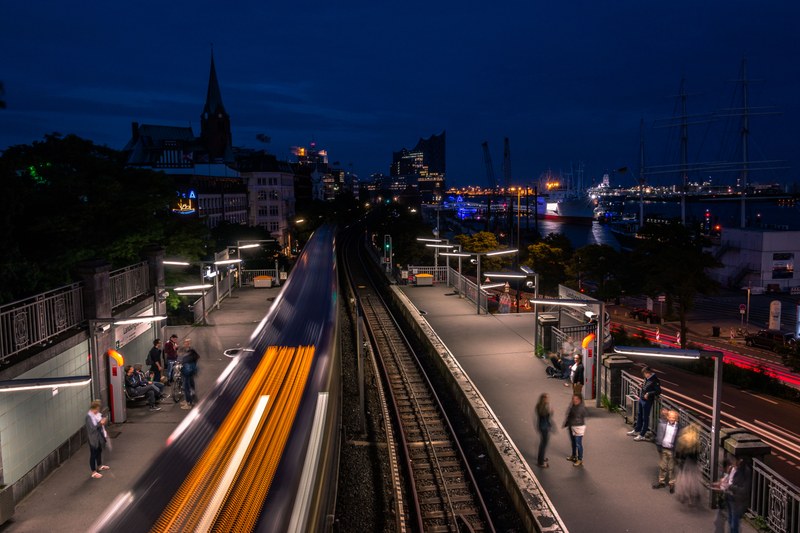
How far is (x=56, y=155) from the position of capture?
2144 centimetres

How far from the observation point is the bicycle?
47.4 feet

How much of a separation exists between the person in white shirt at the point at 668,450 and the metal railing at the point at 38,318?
11490mm

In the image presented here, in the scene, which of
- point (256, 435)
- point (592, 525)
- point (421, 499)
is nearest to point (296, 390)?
point (256, 435)

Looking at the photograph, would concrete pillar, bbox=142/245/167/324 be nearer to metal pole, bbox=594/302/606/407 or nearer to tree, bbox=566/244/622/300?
metal pole, bbox=594/302/606/407

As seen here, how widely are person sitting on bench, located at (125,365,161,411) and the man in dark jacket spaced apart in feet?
36.1

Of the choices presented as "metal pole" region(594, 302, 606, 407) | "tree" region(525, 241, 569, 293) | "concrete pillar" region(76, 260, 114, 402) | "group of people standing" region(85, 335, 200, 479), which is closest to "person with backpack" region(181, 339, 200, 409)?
"group of people standing" region(85, 335, 200, 479)

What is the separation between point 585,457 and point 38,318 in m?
11.0

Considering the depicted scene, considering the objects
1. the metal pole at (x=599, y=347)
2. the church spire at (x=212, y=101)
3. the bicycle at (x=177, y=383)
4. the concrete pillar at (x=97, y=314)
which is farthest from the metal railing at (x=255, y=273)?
the church spire at (x=212, y=101)

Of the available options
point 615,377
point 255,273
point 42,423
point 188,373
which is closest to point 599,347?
point 615,377

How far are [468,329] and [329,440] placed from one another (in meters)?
14.8

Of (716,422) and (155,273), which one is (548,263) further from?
(716,422)

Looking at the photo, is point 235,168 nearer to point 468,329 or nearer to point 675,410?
point 468,329

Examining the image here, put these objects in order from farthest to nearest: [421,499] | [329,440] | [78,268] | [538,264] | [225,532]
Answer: [538,264], [78,268], [421,499], [329,440], [225,532]

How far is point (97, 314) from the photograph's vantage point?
13023 millimetres
